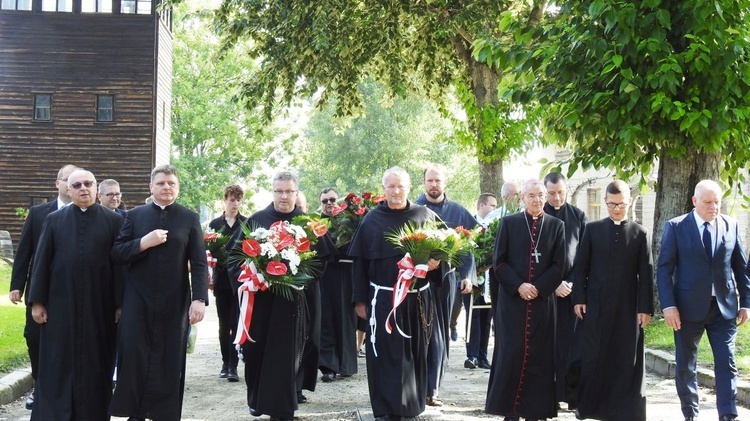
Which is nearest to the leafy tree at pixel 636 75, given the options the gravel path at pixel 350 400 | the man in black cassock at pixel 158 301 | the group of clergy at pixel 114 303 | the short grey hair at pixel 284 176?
the gravel path at pixel 350 400

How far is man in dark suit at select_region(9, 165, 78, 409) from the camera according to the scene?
9188 millimetres

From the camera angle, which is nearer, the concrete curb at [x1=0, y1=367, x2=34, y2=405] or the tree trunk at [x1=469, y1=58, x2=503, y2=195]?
the concrete curb at [x1=0, y1=367, x2=34, y2=405]

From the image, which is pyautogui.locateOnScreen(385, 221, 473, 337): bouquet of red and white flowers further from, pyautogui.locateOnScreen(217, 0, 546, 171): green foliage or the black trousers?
pyautogui.locateOnScreen(217, 0, 546, 171): green foliage

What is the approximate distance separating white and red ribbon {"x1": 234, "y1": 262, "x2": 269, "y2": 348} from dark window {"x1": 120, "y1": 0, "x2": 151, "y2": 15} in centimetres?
3157

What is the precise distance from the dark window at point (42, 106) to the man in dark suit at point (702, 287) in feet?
112

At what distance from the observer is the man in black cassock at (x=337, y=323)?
1238cm

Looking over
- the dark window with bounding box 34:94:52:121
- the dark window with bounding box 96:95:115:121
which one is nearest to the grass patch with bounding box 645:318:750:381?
the dark window with bounding box 96:95:115:121

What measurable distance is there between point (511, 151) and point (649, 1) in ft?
30.1

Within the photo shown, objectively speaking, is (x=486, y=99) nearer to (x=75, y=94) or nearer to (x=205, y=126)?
(x=75, y=94)

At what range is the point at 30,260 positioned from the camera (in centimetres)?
935

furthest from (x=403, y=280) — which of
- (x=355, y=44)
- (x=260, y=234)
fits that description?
(x=355, y=44)

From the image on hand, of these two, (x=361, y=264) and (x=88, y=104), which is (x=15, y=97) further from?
(x=361, y=264)

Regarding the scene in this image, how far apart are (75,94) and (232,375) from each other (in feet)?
96.5

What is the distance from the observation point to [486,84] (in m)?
21.7
